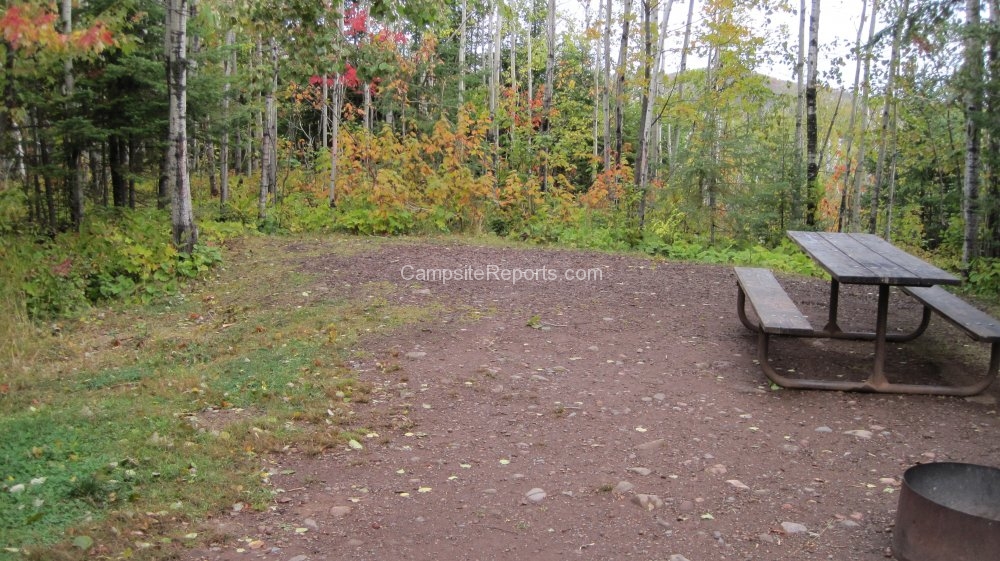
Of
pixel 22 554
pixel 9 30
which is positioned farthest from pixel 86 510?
pixel 9 30

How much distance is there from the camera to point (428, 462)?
3.93 m

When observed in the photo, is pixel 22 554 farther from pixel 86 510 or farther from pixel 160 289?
pixel 160 289

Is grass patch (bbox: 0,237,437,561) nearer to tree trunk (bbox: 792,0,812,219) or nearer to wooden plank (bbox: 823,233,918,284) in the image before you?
wooden plank (bbox: 823,233,918,284)

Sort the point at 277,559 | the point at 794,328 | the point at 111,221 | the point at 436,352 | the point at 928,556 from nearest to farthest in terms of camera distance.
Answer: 1. the point at 928,556
2. the point at 277,559
3. the point at 794,328
4. the point at 436,352
5. the point at 111,221

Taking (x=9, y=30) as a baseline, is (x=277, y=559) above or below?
below

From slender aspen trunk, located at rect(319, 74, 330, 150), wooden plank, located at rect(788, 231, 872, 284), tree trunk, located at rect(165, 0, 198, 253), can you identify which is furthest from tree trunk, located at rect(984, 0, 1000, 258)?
slender aspen trunk, located at rect(319, 74, 330, 150)

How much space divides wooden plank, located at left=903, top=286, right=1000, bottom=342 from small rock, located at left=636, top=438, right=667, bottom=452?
223 cm

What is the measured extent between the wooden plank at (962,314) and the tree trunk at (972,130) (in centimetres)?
393

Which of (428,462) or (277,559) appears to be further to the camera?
(428,462)

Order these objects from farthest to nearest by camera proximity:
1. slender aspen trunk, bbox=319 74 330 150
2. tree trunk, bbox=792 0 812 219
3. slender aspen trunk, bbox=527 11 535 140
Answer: slender aspen trunk, bbox=319 74 330 150
slender aspen trunk, bbox=527 11 535 140
tree trunk, bbox=792 0 812 219

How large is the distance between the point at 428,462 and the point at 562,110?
26.9 meters

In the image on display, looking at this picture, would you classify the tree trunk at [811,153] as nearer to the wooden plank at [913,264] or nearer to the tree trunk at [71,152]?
the wooden plank at [913,264]

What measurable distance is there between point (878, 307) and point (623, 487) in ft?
8.19

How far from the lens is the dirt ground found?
10.3ft
